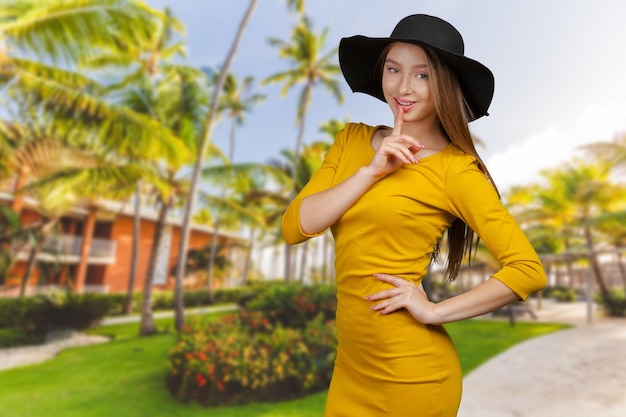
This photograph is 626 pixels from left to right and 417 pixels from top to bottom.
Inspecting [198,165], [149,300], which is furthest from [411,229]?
[149,300]

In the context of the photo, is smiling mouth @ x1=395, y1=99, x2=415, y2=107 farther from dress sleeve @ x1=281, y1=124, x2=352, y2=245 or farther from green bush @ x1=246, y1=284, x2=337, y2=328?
green bush @ x1=246, y1=284, x2=337, y2=328

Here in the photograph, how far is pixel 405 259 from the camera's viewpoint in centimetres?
101

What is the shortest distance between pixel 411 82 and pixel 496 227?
38 cm

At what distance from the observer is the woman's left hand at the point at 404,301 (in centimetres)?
97

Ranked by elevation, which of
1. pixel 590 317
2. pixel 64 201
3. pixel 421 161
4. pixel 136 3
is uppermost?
pixel 136 3

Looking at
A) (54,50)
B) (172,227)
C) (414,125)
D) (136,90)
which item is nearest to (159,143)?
(54,50)

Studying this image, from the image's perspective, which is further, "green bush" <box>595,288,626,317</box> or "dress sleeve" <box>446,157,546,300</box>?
"green bush" <box>595,288,626,317</box>

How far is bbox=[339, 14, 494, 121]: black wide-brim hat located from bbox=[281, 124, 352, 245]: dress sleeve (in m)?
0.19

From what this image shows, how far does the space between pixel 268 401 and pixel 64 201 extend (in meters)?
7.61

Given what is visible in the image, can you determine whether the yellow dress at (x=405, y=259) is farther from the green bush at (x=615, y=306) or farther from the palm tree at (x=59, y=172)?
the green bush at (x=615, y=306)

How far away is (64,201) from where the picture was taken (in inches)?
420

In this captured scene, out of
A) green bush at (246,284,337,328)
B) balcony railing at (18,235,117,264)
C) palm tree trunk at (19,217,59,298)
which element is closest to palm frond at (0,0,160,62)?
green bush at (246,284,337,328)

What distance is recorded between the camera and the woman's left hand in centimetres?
97

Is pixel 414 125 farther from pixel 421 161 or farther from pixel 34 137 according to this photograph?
pixel 34 137
